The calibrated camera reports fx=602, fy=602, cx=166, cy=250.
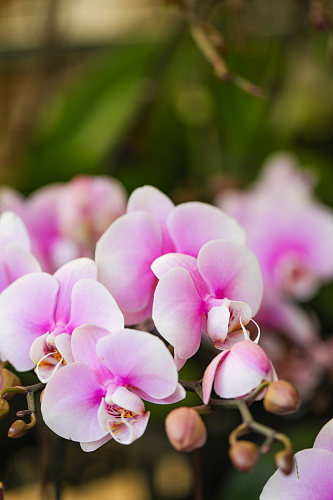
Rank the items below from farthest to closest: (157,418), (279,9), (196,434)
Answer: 1. (279,9)
2. (157,418)
3. (196,434)

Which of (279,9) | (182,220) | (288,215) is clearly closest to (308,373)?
(288,215)

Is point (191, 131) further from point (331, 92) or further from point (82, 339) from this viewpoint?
point (82, 339)

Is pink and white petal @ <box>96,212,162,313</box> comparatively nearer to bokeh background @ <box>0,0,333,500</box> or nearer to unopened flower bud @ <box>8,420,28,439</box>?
unopened flower bud @ <box>8,420,28,439</box>

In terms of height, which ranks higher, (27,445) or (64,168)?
(64,168)

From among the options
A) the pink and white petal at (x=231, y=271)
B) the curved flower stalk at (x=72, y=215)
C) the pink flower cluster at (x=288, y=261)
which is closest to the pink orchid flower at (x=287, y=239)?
the pink flower cluster at (x=288, y=261)

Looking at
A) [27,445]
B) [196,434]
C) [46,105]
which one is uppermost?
[196,434]

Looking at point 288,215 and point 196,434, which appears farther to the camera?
point 288,215

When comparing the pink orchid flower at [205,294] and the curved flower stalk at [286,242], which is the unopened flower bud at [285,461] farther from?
the curved flower stalk at [286,242]
